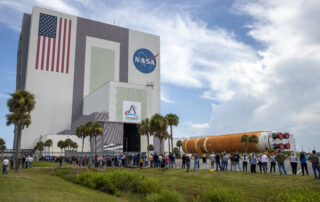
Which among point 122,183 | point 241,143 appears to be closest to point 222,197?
point 122,183

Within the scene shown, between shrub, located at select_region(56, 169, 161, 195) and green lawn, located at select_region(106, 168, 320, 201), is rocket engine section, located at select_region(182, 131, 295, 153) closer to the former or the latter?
green lawn, located at select_region(106, 168, 320, 201)

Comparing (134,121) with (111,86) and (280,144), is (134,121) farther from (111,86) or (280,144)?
(280,144)

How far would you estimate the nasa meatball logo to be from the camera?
10000 cm

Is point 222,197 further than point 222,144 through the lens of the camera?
No

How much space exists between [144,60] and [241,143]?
6060 centimetres

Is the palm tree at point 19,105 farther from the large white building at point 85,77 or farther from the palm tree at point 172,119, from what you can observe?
the large white building at point 85,77

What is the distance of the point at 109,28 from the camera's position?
98500 mm

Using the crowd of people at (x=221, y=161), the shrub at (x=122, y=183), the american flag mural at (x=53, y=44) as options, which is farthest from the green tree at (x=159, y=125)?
the american flag mural at (x=53, y=44)

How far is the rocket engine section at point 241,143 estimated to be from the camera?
4491 centimetres

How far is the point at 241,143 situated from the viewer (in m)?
50.4

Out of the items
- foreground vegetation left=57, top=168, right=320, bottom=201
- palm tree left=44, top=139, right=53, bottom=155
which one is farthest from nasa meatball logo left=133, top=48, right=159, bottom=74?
foreground vegetation left=57, top=168, right=320, bottom=201

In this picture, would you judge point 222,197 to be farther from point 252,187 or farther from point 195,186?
point 195,186

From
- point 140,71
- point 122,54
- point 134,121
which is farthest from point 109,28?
point 134,121

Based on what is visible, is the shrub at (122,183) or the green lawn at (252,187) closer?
the green lawn at (252,187)
